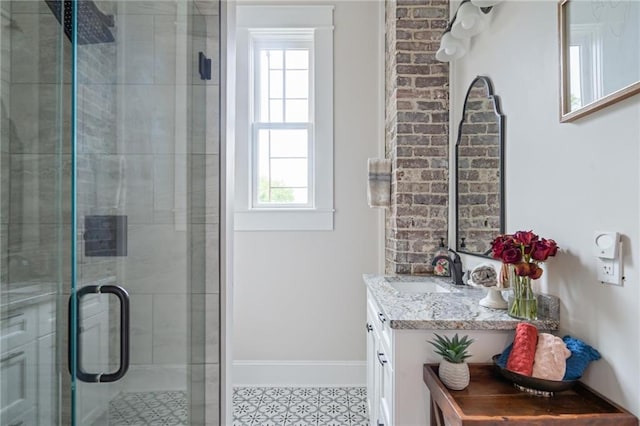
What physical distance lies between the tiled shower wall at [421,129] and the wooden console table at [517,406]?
47.8 inches

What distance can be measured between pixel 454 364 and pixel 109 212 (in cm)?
130

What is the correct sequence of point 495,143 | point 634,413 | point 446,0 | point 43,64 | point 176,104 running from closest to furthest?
1. point 634,413
2. point 43,64
3. point 176,104
4. point 495,143
5. point 446,0

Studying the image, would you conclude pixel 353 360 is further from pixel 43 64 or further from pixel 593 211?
pixel 43 64

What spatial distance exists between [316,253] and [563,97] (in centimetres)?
195

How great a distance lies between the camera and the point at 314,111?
2812mm

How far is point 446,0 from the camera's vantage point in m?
2.33

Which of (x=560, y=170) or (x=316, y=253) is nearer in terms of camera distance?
(x=560, y=170)

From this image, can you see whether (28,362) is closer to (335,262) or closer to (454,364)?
(454,364)

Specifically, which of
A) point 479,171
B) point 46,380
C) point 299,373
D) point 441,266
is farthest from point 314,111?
point 46,380

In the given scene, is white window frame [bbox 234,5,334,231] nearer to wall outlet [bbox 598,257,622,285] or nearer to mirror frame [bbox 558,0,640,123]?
mirror frame [bbox 558,0,640,123]

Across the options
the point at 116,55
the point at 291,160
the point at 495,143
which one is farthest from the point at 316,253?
the point at 116,55

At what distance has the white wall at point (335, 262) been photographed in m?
2.80

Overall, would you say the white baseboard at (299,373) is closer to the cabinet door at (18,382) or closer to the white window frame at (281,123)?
the white window frame at (281,123)

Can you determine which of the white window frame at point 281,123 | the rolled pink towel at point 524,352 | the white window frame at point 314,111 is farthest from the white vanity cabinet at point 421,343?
the white window frame at point 281,123
